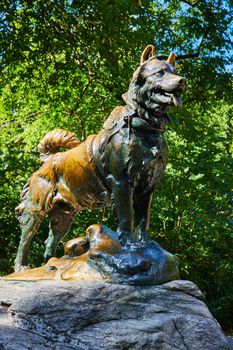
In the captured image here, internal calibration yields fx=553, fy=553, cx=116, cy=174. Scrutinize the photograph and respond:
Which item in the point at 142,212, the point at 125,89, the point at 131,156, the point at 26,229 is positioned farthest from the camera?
the point at 125,89

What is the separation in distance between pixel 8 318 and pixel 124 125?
61.8 inches

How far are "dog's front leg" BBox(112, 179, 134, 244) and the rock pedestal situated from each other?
51cm

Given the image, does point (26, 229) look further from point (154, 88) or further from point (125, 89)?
point (125, 89)

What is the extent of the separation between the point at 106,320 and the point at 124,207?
3.04ft

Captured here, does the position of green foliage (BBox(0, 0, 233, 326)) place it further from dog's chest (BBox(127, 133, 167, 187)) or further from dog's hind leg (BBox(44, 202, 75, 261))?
dog's chest (BBox(127, 133, 167, 187))

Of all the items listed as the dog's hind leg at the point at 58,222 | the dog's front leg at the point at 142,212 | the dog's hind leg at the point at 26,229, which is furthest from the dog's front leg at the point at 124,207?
the dog's hind leg at the point at 26,229

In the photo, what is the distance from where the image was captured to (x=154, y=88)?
3.83 meters

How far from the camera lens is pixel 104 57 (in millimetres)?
9000

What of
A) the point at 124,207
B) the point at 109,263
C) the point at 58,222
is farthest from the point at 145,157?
the point at 58,222

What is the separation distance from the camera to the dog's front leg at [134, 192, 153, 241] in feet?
13.5

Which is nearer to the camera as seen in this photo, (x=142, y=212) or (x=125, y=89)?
(x=142, y=212)

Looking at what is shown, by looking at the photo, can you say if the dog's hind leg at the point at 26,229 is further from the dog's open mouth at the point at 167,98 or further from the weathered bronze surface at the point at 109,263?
the dog's open mouth at the point at 167,98

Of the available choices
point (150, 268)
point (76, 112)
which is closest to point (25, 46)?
point (76, 112)

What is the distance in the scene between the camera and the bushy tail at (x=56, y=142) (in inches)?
201
